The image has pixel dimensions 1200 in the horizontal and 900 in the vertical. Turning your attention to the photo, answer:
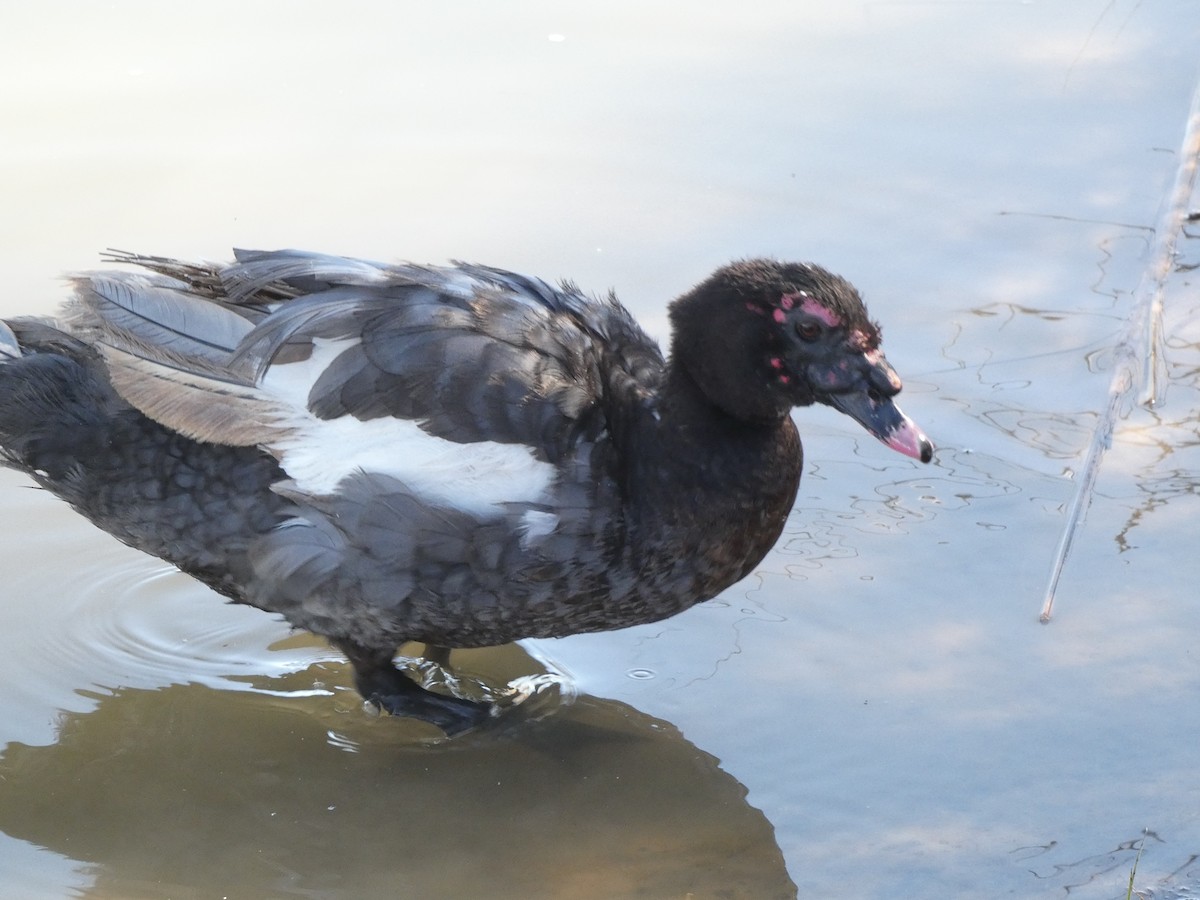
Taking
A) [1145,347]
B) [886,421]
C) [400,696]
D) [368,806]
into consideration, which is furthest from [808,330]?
Answer: [1145,347]

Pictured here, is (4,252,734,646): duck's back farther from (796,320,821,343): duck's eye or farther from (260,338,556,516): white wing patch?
(796,320,821,343): duck's eye

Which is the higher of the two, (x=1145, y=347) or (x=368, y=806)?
(x=1145, y=347)

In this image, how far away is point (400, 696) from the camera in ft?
16.3

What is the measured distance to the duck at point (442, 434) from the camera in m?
4.56

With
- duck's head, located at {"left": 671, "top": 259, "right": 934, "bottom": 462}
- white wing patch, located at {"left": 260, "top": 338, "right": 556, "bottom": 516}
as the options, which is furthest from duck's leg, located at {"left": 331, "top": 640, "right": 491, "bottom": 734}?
duck's head, located at {"left": 671, "top": 259, "right": 934, "bottom": 462}

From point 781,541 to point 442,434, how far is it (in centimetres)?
148

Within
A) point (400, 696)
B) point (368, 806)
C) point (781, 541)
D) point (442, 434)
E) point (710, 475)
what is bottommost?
point (368, 806)

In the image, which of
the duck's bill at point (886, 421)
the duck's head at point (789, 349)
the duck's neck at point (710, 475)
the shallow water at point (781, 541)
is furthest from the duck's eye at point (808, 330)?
the shallow water at point (781, 541)

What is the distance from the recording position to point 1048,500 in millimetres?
5578

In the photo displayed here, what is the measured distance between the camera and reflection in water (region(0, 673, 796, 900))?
432cm

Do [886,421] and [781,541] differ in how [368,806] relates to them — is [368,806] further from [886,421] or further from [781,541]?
[886,421]

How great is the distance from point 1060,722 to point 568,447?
1.64m

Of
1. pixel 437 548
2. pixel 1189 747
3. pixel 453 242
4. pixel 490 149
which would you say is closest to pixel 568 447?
pixel 437 548

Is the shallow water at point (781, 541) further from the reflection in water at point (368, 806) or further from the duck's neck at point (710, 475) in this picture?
Answer: the duck's neck at point (710, 475)
